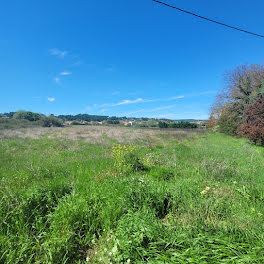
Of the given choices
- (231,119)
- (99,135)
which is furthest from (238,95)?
(99,135)

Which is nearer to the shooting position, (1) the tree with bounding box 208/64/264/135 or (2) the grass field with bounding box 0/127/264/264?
(2) the grass field with bounding box 0/127/264/264

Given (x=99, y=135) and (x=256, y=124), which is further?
(x=99, y=135)

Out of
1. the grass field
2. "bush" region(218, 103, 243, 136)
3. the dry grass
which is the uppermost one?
"bush" region(218, 103, 243, 136)

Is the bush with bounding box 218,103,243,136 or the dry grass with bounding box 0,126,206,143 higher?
the bush with bounding box 218,103,243,136

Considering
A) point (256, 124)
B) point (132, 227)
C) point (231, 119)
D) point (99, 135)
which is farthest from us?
point (231, 119)

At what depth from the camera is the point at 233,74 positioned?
2127cm

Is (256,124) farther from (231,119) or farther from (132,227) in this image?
(132,227)

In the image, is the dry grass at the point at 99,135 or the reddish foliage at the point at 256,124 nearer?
the reddish foliage at the point at 256,124

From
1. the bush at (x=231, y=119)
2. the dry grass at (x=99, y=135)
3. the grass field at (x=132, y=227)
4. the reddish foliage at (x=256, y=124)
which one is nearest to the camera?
the grass field at (x=132, y=227)

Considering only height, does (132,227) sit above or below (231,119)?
below

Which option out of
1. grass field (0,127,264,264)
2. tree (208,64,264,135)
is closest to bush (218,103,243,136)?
tree (208,64,264,135)

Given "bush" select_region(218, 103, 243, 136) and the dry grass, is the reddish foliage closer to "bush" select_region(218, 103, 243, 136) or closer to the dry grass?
the dry grass

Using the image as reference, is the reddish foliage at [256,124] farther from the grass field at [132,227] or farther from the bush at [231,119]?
the grass field at [132,227]

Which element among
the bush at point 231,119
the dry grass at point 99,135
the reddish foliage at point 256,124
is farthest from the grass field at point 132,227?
the bush at point 231,119
